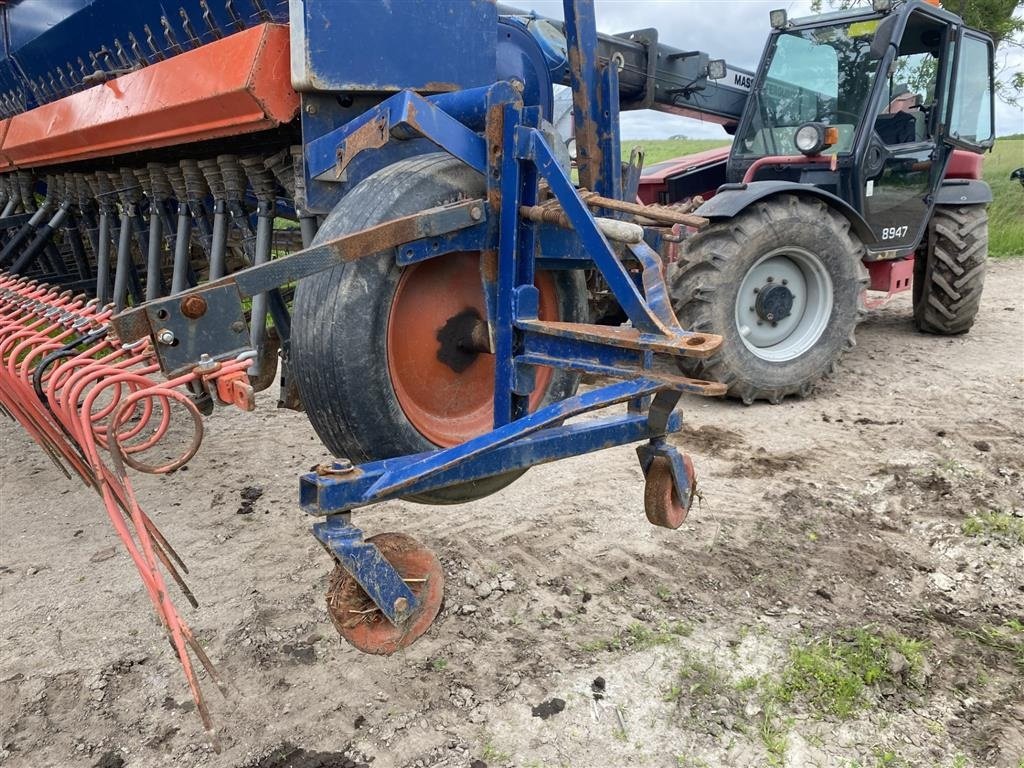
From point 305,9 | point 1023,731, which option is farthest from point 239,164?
point 1023,731

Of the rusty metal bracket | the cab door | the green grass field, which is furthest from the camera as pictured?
the green grass field

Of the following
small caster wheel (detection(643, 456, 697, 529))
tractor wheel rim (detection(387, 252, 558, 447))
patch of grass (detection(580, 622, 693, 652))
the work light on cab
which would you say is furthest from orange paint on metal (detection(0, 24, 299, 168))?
the work light on cab

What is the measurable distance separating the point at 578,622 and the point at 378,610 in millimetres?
928

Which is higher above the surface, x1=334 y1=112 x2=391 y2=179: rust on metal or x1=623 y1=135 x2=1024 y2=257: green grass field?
x1=334 y1=112 x2=391 y2=179: rust on metal

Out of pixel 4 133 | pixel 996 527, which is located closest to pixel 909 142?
pixel 996 527

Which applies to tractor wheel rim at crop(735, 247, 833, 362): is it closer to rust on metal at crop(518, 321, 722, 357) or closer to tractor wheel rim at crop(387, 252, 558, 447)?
tractor wheel rim at crop(387, 252, 558, 447)

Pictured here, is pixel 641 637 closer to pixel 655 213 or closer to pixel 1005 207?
pixel 655 213

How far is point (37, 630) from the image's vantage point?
2.65 metres

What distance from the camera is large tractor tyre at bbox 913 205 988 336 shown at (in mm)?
5699

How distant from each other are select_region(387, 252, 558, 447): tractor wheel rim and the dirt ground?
640mm

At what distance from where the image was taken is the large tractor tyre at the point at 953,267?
5699 mm

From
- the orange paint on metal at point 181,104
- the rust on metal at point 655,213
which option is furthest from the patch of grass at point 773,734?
the orange paint on metal at point 181,104

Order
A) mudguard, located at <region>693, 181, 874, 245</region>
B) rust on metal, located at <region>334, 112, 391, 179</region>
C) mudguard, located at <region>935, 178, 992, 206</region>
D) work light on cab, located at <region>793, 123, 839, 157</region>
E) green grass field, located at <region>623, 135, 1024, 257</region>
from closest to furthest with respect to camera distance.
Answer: rust on metal, located at <region>334, 112, 391, 179</region> < mudguard, located at <region>693, 181, 874, 245</region> < work light on cab, located at <region>793, 123, 839, 157</region> < mudguard, located at <region>935, 178, 992, 206</region> < green grass field, located at <region>623, 135, 1024, 257</region>

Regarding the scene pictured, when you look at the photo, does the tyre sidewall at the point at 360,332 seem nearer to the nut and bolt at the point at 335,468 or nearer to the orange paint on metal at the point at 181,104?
the nut and bolt at the point at 335,468
